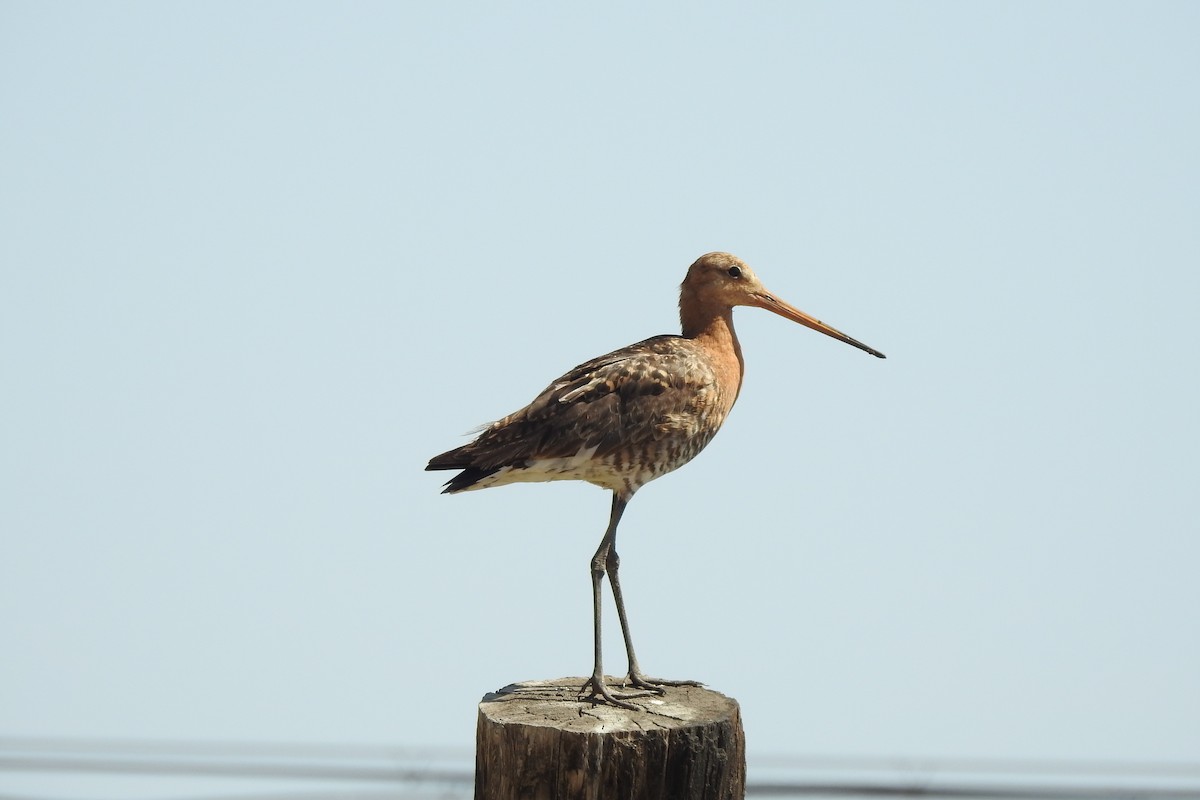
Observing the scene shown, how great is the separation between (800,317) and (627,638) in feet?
6.45

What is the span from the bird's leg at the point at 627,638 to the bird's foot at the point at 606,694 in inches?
4.0

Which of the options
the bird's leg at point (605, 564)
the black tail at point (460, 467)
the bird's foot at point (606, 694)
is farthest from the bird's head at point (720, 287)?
the bird's foot at point (606, 694)

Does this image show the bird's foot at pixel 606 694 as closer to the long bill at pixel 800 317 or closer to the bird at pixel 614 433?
the bird at pixel 614 433

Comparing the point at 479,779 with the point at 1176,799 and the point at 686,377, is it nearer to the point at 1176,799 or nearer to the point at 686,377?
the point at 686,377

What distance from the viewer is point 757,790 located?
5.25 metres

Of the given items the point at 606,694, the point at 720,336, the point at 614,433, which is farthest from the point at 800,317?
the point at 606,694

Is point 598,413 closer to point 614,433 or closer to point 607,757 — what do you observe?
point 614,433

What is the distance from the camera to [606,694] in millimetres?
5410

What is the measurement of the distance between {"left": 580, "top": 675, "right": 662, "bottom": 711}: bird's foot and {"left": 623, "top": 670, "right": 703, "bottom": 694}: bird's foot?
3.0 inches

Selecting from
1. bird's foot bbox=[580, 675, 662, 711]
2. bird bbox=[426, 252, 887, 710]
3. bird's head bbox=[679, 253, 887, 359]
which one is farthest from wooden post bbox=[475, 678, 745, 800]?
bird's head bbox=[679, 253, 887, 359]

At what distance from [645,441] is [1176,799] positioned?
2639 mm

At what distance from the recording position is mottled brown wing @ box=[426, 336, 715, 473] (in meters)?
5.77

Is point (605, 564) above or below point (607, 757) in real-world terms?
above

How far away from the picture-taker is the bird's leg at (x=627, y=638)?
5.75 metres
